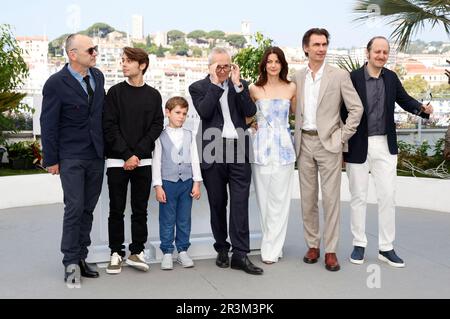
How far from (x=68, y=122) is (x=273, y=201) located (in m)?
1.41

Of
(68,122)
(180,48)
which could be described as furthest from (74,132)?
(180,48)

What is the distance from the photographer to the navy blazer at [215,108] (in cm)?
347

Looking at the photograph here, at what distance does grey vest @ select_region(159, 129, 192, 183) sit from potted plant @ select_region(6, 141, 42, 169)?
494 centimetres

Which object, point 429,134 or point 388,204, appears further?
point 429,134

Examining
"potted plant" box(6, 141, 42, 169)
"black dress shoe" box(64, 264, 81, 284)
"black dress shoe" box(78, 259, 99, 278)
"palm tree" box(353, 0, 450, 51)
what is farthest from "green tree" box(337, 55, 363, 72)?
"black dress shoe" box(64, 264, 81, 284)

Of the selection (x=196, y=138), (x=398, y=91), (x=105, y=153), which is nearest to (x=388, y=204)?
(x=398, y=91)

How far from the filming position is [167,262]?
368cm

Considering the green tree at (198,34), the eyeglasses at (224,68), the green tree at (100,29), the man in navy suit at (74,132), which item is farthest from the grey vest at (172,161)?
the green tree at (198,34)

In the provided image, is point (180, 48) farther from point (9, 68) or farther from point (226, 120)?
point (226, 120)

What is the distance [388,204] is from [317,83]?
933mm

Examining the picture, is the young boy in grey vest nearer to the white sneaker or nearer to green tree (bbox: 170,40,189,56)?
the white sneaker

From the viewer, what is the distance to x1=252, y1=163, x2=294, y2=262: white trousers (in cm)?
375
